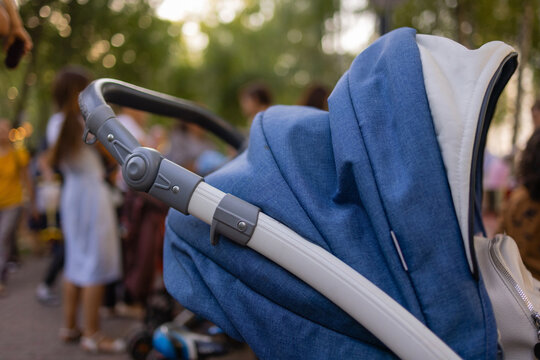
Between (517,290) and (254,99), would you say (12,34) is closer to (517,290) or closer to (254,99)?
(517,290)

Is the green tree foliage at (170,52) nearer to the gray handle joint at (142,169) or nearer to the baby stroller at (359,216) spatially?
the gray handle joint at (142,169)

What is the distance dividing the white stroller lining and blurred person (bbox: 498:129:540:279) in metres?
1.05

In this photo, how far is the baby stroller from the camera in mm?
1111

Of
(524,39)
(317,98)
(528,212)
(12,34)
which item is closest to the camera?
(12,34)

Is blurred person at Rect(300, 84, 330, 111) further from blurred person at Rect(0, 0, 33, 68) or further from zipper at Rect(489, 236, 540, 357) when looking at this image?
zipper at Rect(489, 236, 540, 357)

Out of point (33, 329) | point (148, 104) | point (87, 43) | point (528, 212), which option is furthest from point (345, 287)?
point (87, 43)

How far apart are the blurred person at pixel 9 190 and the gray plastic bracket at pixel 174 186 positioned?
15.2ft

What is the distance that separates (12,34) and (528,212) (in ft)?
7.65

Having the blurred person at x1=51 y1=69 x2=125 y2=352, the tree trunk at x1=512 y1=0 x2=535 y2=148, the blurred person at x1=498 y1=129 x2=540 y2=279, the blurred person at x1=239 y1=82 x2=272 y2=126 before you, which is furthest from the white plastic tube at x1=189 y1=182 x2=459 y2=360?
the tree trunk at x1=512 y1=0 x2=535 y2=148

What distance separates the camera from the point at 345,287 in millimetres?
1100

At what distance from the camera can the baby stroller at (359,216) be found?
111 centimetres

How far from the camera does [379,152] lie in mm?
1227

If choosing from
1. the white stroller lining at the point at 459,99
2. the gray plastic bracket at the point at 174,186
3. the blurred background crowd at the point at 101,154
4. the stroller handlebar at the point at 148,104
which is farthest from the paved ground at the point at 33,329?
the white stroller lining at the point at 459,99

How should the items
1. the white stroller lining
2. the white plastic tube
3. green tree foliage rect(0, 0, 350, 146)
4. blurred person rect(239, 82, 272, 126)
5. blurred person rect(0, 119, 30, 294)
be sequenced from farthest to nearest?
blurred person rect(0, 119, 30, 294)
green tree foliage rect(0, 0, 350, 146)
blurred person rect(239, 82, 272, 126)
the white stroller lining
the white plastic tube
